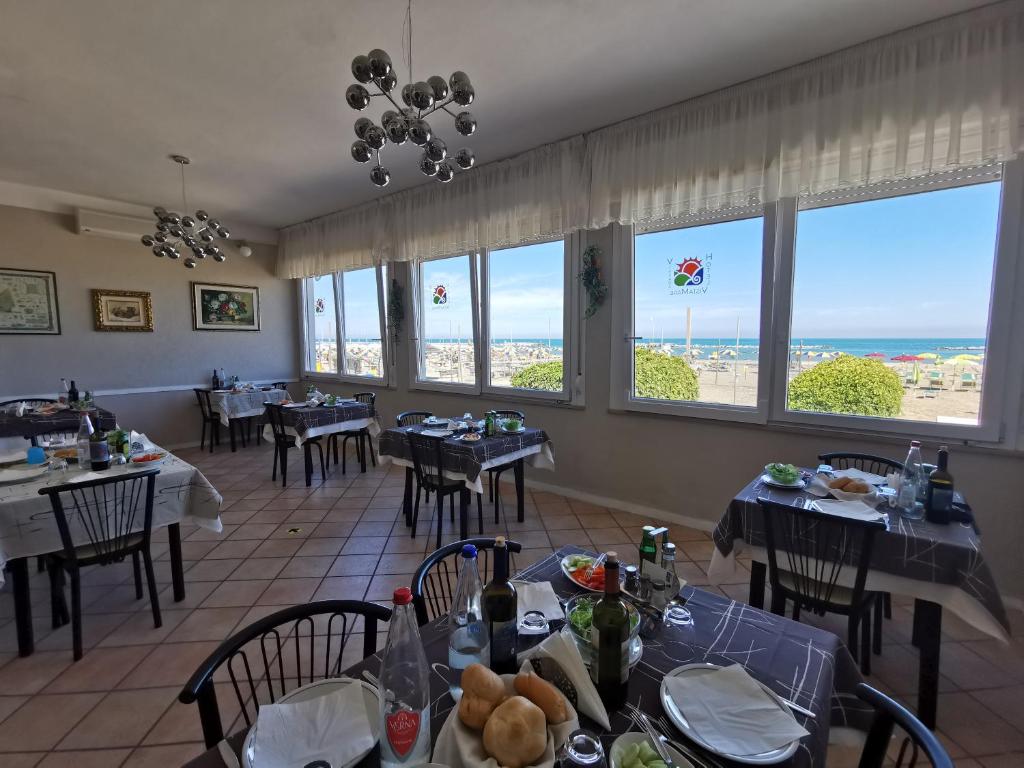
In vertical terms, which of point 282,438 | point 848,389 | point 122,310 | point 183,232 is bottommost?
point 282,438

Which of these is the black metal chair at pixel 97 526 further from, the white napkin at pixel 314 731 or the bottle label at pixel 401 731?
the bottle label at pixel 401 731

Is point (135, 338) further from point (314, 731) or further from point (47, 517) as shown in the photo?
point (314, 731)

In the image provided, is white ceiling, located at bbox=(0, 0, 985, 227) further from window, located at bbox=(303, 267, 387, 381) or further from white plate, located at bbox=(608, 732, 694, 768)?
white plate, located at bbox=(608, 732, 694, 768)

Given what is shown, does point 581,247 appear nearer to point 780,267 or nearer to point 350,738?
point 780,267

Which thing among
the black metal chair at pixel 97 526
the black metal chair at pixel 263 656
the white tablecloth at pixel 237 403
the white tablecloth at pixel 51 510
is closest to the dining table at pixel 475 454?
the white tablecloth at pixel 51 510

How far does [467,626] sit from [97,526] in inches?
81.2

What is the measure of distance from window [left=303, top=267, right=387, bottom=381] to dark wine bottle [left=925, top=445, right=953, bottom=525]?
4.75 metres

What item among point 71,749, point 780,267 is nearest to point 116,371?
point 71,749

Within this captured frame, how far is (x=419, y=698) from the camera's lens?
2.41ft

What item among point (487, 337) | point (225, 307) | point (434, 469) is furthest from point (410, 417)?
point (225, 307)

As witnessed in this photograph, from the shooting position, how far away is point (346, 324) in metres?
5.98

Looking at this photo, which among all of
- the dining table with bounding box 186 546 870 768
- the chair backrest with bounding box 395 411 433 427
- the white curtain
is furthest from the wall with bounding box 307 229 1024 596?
the dining table with bounding box 186 546 870 768

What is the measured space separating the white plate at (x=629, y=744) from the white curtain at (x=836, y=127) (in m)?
2.85

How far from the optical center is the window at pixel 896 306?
2332 millimetres
